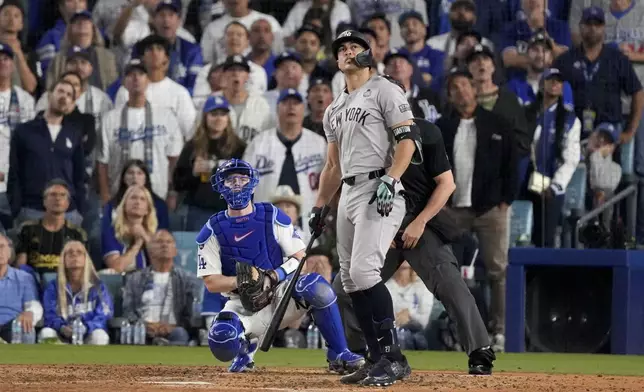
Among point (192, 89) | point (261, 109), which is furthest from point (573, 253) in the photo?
Answer: point (192, 89)

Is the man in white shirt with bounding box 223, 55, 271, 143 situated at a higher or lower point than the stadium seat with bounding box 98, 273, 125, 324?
higher

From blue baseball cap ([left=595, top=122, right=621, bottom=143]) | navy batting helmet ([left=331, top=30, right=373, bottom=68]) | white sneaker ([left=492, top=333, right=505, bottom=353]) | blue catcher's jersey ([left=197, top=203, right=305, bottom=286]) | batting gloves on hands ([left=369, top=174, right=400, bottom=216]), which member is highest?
navy batting helmet ([left=331, top=30, right=373, bottom=68])

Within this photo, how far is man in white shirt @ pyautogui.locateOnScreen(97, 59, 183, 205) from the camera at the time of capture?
10.9 metres

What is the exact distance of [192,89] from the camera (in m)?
11.1

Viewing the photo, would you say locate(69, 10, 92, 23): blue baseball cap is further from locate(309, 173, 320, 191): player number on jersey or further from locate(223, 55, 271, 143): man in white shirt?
locate(309, 173, 320, 191): player number on jersey

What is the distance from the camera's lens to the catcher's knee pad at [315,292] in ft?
21.3

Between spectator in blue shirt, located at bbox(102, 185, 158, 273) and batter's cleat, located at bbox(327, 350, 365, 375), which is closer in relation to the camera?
batter's cleat, located at bbox(327, 350, 365, 375)

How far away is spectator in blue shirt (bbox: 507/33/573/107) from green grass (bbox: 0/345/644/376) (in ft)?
7.94

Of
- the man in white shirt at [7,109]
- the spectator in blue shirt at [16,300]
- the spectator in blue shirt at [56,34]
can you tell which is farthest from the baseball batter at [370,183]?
the spectator in blue shirt at [56,34]

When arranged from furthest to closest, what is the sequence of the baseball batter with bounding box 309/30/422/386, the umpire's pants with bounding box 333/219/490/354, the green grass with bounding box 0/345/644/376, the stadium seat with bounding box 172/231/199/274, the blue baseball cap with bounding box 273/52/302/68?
the blue baseball cap with bounding box 273/52/302/68
the stadium seat with bounding box 172/231/199/274
the green grass with bounding box 0/345/644/376
the umpire's pants with bounding box 333/219/490/354
the baseball batter with bounding box 309/30/422/386

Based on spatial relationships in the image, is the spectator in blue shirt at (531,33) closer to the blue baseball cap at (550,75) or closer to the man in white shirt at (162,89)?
the blue baseball cap at (550,75)

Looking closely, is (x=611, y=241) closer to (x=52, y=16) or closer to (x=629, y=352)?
(x=629, y=352)

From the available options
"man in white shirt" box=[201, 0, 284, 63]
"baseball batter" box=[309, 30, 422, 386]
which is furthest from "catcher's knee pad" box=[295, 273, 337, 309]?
"man in white shirt" box=[201, 0, 284, 63]

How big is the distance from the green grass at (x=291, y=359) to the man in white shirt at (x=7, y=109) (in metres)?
1.74
